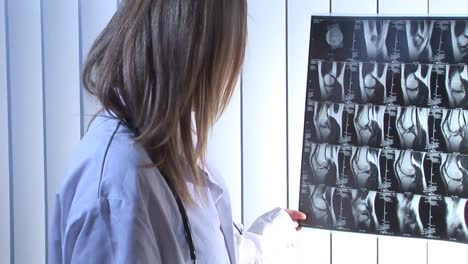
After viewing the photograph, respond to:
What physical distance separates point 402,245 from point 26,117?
107 cm

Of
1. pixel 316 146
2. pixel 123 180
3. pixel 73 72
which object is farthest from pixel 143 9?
pixel 73 72

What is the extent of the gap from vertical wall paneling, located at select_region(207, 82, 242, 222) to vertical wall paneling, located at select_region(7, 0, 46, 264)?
0.49 m

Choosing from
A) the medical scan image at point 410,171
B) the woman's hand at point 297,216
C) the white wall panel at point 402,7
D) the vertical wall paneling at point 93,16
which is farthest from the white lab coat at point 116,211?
the white wall panel at point 402,7

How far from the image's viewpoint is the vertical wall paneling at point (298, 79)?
1.44m

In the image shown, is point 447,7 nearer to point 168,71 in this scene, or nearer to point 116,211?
point 168,71

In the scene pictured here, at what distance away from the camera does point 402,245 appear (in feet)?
4.65

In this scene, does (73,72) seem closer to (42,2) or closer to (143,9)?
(42,2)

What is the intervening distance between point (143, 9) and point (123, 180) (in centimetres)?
27

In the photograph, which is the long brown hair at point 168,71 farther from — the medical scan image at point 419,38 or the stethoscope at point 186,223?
the medical scan image at point 419,38

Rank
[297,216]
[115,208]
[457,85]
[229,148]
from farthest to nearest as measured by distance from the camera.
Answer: [229,148] → [297,216] → [457,85] → [115,208]

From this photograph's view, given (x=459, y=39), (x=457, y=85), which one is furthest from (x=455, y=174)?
(x=459, y=39)

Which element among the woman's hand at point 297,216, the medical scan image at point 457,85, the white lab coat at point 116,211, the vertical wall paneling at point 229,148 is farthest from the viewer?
the vertical wall paneling at point 229,148

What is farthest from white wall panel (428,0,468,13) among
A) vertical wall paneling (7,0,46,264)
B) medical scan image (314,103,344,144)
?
vertical wall paneling (7,0,46,264)

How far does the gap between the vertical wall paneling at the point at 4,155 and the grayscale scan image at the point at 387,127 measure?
83 centimetres
